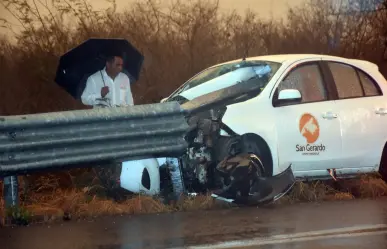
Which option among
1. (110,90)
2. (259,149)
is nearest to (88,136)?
(110,90)

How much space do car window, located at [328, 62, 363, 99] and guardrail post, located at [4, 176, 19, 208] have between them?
14.4 ft

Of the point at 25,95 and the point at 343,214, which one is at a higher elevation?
the point at 25,95

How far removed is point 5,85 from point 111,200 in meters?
3.49

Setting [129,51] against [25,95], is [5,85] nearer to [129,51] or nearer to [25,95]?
[25,95]

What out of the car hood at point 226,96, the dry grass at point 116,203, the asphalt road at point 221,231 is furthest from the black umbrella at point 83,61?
the asphalt road at point 221,231

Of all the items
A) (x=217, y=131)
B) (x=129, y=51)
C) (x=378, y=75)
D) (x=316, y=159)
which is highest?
(x=129, y=51)

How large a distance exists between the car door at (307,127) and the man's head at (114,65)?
2207 millimetres

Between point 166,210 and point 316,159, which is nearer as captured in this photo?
point 166,210

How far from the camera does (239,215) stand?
6613 millimetres

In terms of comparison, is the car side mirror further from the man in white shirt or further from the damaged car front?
the man in white shirt

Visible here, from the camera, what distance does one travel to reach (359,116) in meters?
8.02

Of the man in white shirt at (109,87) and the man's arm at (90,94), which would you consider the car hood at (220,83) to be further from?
the man's arm at (90,94)

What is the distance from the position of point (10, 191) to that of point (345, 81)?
466 cm

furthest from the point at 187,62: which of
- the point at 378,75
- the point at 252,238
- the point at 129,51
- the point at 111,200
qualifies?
the point at 252,238
